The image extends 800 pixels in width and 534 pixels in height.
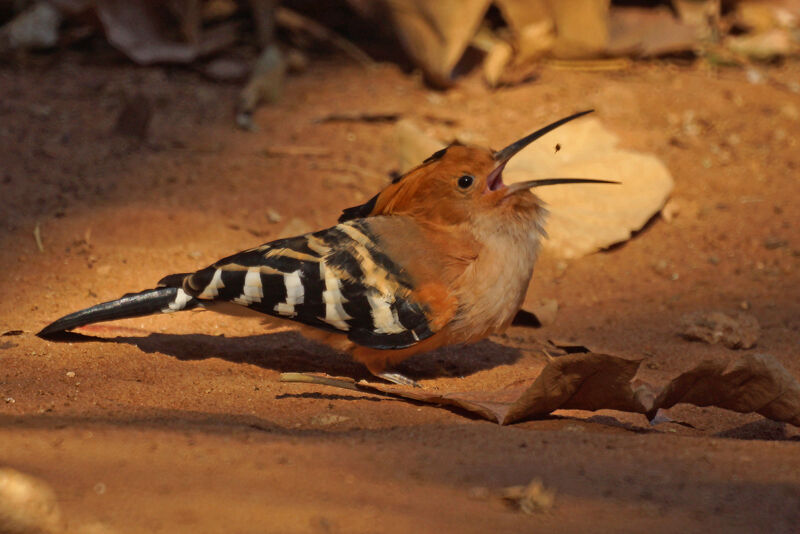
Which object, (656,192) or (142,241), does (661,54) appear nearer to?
(656,192)

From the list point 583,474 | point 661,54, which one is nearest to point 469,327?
point 583,474

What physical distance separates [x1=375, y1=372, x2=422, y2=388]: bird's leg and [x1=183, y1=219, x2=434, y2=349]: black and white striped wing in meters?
0.21

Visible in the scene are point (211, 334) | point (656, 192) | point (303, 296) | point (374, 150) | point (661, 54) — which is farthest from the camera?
point (661, 54)

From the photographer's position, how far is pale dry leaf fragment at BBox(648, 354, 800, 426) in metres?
2.79

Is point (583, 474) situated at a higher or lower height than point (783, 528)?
lower

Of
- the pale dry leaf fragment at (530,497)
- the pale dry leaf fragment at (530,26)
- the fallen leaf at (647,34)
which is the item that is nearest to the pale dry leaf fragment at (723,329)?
the pale dry leaf fragment at (530,497)

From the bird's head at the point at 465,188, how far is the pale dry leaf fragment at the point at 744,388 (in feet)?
2.98

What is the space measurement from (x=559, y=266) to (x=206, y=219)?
183 centimetres

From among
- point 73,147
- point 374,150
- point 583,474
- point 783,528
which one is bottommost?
point 73,147

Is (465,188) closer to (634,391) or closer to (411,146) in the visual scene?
(634,391)

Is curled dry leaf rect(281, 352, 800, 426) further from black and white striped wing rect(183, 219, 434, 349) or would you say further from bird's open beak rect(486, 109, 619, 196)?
bird's open beak rect(486, 109, 619, 196)

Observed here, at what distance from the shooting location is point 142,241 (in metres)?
4.70

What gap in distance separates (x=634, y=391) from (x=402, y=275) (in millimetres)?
884

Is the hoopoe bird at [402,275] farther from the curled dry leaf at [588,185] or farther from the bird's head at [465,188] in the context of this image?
the curled dry leaf at [588,185]
